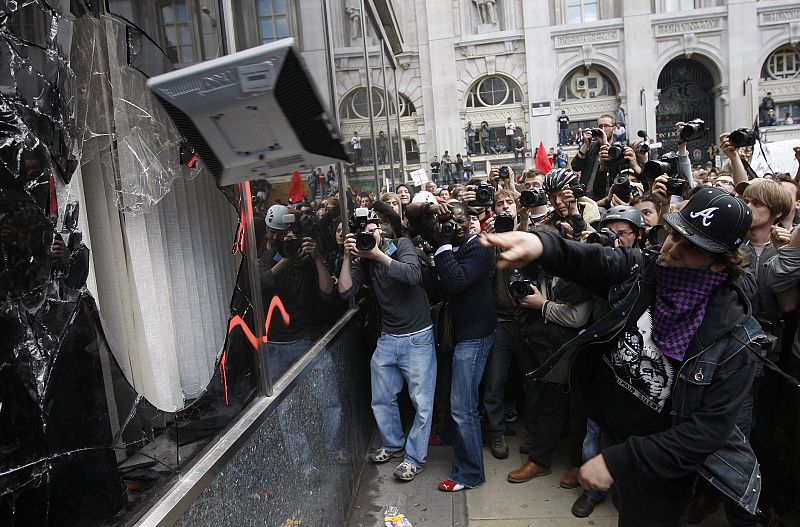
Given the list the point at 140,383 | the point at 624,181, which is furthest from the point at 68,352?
the point at 624,181

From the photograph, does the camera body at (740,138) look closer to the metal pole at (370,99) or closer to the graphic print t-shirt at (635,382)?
the graphic print t-shirt at (635,382)

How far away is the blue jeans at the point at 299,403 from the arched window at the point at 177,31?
4.22ft

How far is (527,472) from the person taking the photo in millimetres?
4145

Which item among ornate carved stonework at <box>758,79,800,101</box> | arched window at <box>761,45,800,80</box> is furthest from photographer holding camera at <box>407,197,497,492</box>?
arched window at <box>761,45,800,80</box>

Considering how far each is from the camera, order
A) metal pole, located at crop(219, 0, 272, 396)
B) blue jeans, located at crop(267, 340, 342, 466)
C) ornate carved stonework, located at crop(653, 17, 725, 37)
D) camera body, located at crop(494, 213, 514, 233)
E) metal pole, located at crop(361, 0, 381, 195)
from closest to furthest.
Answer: metal pole, located at crop(219, 0, 272, 396)
blue jeans, located at crop(267, 340, 342, 466)
camera body, located at crop(494, 213, 514, 233)
metal pole, located at crop(361, 0, 381, 195)
ornate carved stonework, located at crop(653, 17, 725, 37)

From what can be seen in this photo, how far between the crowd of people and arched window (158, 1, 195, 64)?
0.82m

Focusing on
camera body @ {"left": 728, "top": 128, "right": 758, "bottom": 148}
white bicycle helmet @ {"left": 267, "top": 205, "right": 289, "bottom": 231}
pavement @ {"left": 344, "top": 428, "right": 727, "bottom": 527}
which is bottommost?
pavement @ {"left": 344, "top": 428, "right": 727, "bottom": 527}

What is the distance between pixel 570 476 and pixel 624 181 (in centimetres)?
234

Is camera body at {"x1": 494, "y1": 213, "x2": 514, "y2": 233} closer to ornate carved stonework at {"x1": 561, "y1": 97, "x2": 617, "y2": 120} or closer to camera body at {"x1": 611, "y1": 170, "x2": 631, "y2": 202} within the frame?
camera body at {"x1": 611, "y1": 170, "x2": 631, "y2": 202}

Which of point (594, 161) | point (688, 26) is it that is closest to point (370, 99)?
point (594, 161)

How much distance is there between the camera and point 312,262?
359 centimetres

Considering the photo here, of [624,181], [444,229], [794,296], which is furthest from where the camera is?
[624,181]

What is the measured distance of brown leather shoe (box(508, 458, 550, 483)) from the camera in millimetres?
4125

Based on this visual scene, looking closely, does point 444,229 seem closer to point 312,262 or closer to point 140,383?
point 312,262
